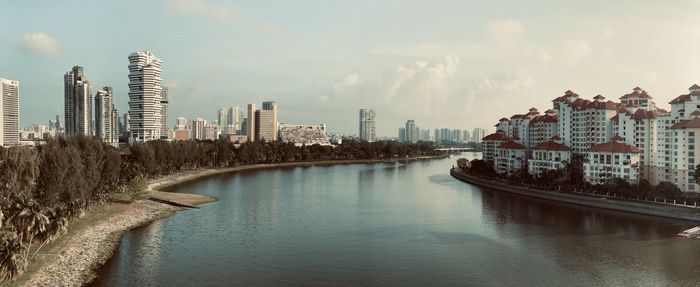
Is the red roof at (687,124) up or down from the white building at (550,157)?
up

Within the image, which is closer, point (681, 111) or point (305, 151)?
point (681, 111)

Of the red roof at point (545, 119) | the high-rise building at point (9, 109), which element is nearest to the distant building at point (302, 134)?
the high-rise building at point (9, 109)

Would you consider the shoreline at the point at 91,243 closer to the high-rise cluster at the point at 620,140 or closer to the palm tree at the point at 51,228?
the palm tree at the point at 51,228

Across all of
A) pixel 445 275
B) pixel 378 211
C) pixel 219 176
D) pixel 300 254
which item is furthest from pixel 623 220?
pixel 219 176

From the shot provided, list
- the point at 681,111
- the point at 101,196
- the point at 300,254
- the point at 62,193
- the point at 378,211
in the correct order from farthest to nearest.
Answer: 1. the point at 681,111
2. the point at 378,211
3. the point at 101,196
4. the point at 62,193
5. the point at 300,254

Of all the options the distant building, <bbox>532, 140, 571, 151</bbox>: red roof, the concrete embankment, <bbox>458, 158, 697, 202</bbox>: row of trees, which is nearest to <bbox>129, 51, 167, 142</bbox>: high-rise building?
the distant building

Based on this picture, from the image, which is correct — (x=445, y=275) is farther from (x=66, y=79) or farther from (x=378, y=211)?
(x=66, y=79)
